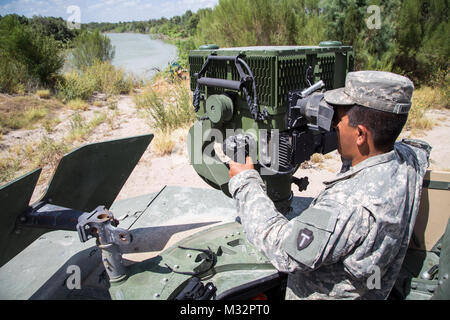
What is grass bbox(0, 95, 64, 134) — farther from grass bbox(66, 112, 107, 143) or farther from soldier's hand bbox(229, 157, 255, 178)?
soldier's hand bbox(229, 157, 255, 178)

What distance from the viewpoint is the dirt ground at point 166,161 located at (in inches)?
203

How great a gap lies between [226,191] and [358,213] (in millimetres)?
1455

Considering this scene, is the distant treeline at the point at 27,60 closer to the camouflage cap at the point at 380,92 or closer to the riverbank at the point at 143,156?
the riverbank at the point at 143,156

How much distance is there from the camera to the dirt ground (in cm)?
515

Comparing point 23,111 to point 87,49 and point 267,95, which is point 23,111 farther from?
point 267,95

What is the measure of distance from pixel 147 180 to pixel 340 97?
14.2ft

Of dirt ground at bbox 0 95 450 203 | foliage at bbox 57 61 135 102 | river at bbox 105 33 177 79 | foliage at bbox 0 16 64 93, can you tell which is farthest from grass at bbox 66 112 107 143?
river at bbox 105 33 177 79

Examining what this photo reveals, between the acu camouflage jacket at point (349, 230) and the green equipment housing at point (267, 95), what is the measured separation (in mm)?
592

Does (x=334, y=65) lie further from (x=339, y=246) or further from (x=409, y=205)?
(x=339, y=246)

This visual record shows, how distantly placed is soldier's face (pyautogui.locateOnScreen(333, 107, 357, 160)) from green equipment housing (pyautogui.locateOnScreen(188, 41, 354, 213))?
19.9 inches

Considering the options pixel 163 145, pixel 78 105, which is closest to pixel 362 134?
pixel 163 145

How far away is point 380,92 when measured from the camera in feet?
4.67

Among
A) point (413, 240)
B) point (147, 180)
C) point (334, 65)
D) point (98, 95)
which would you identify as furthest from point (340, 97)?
point (98, 95)

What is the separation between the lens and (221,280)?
2.33 metres
